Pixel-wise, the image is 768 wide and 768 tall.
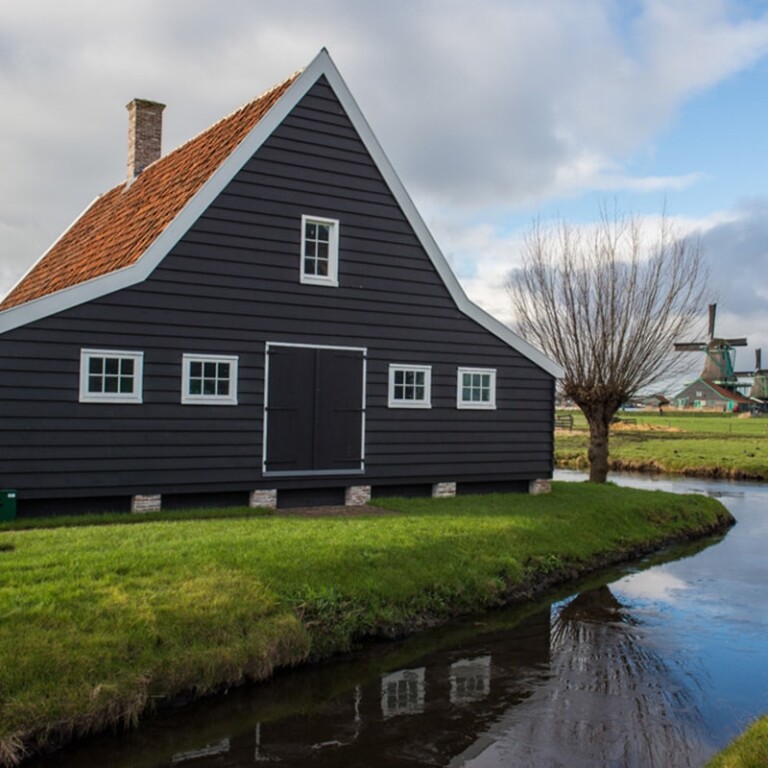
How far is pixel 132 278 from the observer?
13.7 meters

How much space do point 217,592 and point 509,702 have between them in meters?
3.36

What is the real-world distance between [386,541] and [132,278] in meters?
6.10

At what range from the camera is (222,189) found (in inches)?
579

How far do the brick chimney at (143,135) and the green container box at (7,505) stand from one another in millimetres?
10349

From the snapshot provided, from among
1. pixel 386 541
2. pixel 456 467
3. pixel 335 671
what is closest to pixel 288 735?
pixel 335 671

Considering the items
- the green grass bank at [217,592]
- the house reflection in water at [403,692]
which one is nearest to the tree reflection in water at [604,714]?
the house reflection in water at [403,692]

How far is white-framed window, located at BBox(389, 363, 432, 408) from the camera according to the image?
664 inches

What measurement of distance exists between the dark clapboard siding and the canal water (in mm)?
5784

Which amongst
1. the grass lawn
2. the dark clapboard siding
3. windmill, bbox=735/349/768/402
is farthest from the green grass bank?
windmill, bbox=735/349/768/402

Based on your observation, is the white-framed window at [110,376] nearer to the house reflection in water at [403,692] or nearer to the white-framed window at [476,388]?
the white-framed window at [476,388]

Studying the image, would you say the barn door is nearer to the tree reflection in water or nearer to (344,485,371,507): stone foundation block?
(344,485,371,507): stone foundation block

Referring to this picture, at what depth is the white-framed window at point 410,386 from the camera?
55.4 feet

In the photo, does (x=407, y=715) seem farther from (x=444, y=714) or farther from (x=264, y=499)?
(x=264, y=499)

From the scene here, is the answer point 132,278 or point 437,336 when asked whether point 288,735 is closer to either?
point 132,278
